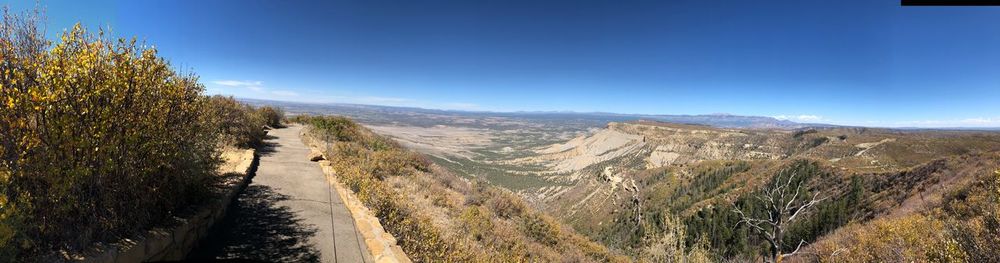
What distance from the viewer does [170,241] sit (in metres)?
5.75

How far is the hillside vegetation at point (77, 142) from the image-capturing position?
4.18 meters

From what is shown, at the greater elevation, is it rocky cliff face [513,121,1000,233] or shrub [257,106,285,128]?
shrub [257,106,285,128]

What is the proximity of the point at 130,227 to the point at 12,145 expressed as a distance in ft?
4.98

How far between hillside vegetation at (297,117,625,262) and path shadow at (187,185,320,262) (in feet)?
5.53

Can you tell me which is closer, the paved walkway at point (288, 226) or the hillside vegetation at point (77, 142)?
the hillside vegetation at point (77, 142)

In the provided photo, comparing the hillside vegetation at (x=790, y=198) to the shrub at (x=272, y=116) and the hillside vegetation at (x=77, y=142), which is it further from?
the shrub at (x=272, y=116)

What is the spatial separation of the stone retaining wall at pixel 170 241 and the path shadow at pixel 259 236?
0.54 feet

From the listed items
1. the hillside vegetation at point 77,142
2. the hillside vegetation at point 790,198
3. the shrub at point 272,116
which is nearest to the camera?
the hillside vegetation at point 77,142

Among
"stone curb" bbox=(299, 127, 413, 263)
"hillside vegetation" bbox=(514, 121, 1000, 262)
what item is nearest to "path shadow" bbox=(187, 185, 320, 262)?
"stone curb" bbox=(299, 127, 413, 263)

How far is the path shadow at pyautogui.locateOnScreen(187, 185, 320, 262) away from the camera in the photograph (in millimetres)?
6410

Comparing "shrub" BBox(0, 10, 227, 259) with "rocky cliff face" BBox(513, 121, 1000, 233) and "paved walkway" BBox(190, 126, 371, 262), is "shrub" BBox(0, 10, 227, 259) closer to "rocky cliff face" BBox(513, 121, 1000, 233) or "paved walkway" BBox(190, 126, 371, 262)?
"paved walkway" BBox(190, 126, 371, 262)

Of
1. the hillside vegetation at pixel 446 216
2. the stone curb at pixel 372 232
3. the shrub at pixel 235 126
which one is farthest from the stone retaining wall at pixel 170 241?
the shrub at pixel 235 126

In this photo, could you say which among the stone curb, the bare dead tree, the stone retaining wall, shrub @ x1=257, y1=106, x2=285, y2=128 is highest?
shrub @ x1=257, y1=106, x2=285, y2=128

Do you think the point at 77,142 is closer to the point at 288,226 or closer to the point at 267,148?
the point at 288,226
